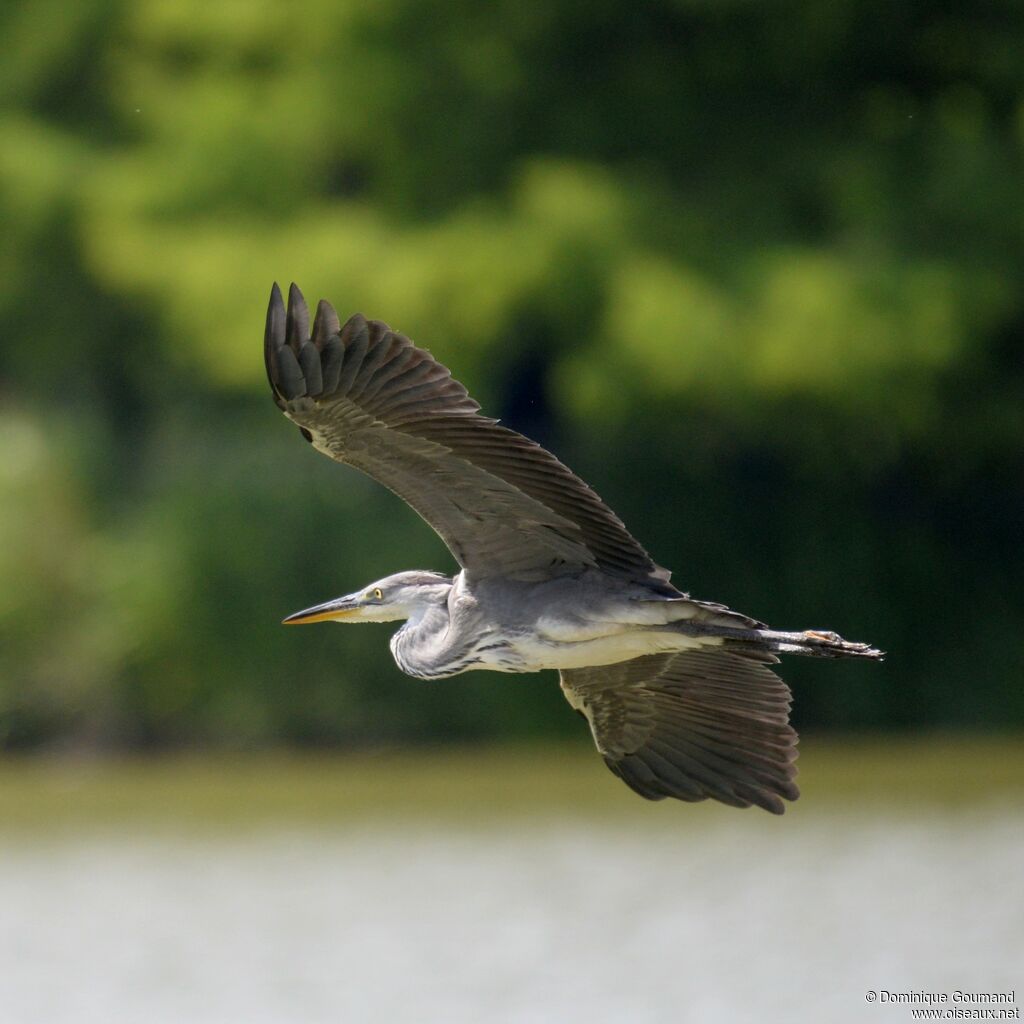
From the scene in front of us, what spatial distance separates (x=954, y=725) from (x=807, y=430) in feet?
7.67

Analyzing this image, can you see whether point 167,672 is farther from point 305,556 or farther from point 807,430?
point 807,430

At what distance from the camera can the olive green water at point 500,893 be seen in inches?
357

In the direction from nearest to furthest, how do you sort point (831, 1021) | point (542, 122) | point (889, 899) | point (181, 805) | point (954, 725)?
point (831, 1021) < point (889, 899) < point (181, 805) < point (954, 725) < point (542, 122)

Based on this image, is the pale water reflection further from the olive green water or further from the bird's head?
the bird's head

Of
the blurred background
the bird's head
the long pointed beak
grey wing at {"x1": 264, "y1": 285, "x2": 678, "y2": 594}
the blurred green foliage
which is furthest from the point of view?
the blurred green foliage

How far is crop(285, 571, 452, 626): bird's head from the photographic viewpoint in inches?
256

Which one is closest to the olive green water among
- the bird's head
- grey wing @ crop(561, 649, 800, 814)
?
grey wing @ crop(561, 649, 800, 814)

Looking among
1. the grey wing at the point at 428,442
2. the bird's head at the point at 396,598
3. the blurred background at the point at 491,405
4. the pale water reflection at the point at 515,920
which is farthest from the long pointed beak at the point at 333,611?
the blurred background at the point at 491,405

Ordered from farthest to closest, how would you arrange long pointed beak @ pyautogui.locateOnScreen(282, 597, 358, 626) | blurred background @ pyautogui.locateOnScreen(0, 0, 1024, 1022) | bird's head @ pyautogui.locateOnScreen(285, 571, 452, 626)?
blurred background @ pyautogui.locateOnScreen(0, 0, 1024, 1022), long pointed beak @ pyautogui.locateOnScreen(282, 597, 358, 626), bird's head @ pyautogui.locateOnScreen(285, 571, 452, 626)

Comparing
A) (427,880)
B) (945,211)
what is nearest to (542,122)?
(945,211)

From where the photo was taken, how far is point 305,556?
1395 centimetres

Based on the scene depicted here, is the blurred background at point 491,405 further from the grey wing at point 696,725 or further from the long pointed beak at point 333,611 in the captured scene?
the grey wing at point 696,725

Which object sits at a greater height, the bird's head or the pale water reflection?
the bird's head

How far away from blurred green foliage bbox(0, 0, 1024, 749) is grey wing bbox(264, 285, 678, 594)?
782 cm
